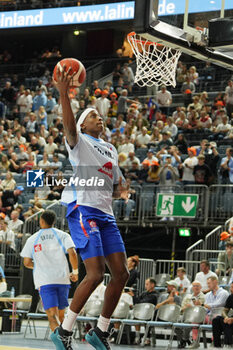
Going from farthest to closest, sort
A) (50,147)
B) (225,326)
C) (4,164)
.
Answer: (50,147)
(4,164)
(225,326)

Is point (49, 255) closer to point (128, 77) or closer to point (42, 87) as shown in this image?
point (128, 77)

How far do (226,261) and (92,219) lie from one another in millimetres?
10267

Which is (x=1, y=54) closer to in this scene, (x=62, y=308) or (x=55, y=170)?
(x=55, y=170)

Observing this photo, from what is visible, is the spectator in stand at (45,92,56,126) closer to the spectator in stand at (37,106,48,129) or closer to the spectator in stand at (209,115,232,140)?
the spectator in stand at (37,106,48,129)

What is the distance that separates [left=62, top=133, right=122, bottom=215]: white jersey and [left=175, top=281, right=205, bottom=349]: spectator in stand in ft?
25.5

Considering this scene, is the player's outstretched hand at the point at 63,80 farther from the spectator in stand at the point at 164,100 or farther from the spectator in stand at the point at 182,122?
the spectator in stand at the point at 164,100

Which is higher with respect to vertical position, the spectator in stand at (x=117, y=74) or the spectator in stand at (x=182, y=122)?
the spectator in stand at (x=117, y=74)

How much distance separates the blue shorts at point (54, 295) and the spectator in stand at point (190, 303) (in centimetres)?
510

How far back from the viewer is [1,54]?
128 feet

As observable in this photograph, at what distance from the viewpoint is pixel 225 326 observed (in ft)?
42.7

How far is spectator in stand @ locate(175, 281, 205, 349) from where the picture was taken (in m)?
14.2

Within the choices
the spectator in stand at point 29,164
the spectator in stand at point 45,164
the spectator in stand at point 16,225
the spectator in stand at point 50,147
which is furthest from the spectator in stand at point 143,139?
the spectator in stand at point 16,225

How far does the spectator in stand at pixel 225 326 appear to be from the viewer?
12.9 m

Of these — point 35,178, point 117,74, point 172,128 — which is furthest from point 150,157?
point 117,74
